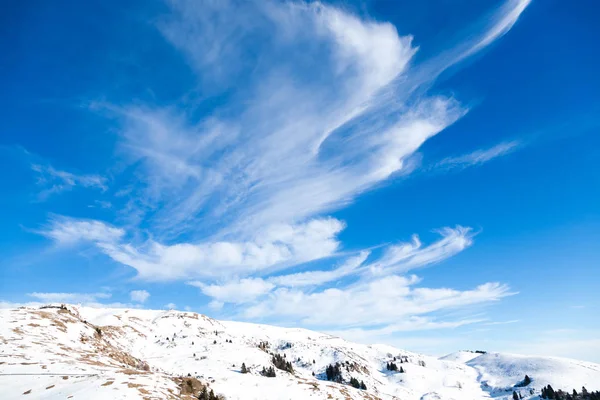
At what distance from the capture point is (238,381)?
47.5 metres

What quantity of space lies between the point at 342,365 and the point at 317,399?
15307cm

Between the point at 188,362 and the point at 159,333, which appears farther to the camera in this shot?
the point at 159,333

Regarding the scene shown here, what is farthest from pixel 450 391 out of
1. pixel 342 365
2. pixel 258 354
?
pixel 258 354

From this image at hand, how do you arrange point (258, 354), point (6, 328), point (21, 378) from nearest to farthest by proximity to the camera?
1. point (21, 378)
2. point (6, 328)
3. point (258, 354)

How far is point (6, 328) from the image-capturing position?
57.2 meters

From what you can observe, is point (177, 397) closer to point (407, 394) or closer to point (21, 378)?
point (21, 378)

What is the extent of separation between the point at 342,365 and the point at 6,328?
539ft

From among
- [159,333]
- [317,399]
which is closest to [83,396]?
[317,399]

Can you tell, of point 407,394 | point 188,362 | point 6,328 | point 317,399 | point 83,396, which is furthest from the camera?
point 407,394

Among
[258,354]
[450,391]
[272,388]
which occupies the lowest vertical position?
[450,391]

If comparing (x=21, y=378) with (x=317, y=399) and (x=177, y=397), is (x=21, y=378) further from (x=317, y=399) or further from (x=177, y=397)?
(x=317, y=399)

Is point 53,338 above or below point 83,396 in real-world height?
Result: above

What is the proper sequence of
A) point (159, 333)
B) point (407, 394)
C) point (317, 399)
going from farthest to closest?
point (407, 394)
point (159, 333)
point (317, 399)

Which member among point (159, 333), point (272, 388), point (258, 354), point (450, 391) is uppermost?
point (159, 333)
